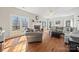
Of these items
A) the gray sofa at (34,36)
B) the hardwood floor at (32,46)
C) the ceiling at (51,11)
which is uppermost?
the ceiling at (51,11)

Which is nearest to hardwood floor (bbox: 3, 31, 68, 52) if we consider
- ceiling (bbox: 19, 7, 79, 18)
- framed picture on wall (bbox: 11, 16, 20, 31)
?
framed picture on wall (bbox: 11, 16, 20, 31)

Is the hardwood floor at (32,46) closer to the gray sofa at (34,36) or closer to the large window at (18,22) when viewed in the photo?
the gray sofa at (34,36)

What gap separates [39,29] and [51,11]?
1.52 ft

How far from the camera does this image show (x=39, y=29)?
2336 mm

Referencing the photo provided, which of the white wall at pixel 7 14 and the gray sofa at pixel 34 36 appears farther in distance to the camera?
the gray sofa at pixel 34 36

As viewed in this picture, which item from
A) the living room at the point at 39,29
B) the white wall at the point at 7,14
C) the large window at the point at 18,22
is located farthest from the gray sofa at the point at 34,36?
the white wall at the point at 7,14

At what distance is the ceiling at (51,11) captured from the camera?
85.1 inches

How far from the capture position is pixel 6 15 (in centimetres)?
217

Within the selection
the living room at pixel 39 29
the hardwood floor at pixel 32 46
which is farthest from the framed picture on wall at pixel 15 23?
the hardwood floor at pixel 32 46

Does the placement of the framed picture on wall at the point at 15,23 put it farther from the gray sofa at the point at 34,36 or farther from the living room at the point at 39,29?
the gray sofa at the point at 34,36

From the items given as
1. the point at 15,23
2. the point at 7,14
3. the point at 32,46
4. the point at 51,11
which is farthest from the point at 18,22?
the point at 51,11

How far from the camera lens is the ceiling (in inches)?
85.1

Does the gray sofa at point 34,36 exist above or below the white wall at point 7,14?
below
